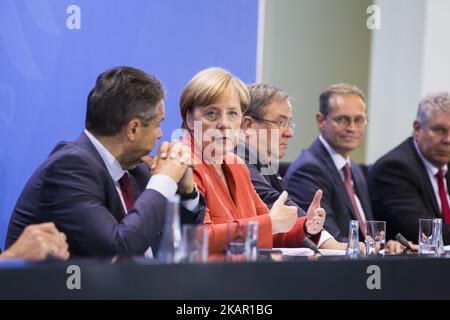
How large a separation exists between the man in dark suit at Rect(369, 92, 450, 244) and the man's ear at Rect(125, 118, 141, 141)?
2.07 metres

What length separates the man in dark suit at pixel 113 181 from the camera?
2.64 m

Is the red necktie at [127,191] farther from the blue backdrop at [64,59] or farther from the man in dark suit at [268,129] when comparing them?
the man in dark suit at [268,129]

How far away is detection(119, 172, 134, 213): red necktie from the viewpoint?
2.96 meters

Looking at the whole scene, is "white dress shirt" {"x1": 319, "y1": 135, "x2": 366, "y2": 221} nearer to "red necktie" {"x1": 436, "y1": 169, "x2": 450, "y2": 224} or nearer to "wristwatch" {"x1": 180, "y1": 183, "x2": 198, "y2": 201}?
"red necktie" {"x1": 436, "y1": 169, "x2": 450, "y2": 224}

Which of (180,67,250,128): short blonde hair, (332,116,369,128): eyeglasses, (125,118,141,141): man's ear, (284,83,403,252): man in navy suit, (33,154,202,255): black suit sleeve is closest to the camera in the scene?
(33,154,202,255): black suit sleeve

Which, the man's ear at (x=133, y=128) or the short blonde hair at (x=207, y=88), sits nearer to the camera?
the man's ear at (x=133, y=128)

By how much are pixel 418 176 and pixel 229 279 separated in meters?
2.66

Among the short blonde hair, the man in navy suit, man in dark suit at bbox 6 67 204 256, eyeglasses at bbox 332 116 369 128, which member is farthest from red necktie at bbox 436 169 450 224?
man in dark suit at bbox 6 67 204 256

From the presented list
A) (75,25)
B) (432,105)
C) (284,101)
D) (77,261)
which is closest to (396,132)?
(432,105)

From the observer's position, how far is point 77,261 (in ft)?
Answer: 6.94

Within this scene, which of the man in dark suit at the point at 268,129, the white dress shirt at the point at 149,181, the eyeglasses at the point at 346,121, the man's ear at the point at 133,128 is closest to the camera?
the white dress shirt at the point at 149,181

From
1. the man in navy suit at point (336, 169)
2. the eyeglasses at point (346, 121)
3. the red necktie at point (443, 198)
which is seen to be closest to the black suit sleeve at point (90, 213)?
the man in navy suit at point (336, 169)

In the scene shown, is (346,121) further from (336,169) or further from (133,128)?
(133,128)

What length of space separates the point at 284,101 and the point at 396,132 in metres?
2.32
